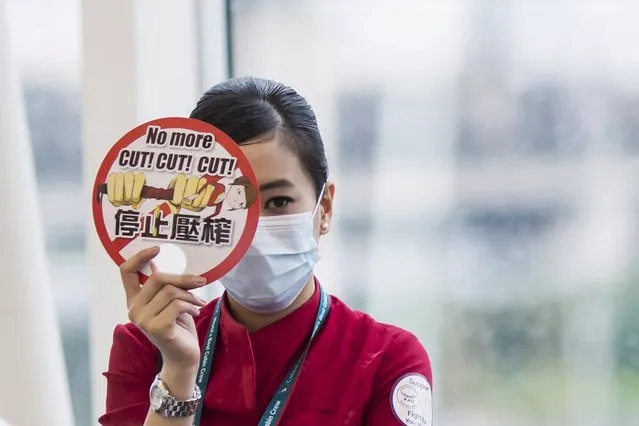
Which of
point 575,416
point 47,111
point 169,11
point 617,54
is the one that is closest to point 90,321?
point 47,111

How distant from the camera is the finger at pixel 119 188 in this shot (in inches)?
45.7

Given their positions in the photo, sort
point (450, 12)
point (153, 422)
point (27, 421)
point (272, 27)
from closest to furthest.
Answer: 1. point (153, 422)
2. point (27, 421)
3. point (450, 12)
4. point (272, 27)

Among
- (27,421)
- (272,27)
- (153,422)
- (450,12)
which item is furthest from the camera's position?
(272,27)

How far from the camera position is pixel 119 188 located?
1.16 meters

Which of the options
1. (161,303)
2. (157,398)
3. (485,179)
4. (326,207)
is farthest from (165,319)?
(485,179)

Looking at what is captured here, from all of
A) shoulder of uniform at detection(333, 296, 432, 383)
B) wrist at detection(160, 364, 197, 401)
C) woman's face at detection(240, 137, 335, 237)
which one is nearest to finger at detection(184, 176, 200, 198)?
woman's face at detection(240, 137, 335, 237)

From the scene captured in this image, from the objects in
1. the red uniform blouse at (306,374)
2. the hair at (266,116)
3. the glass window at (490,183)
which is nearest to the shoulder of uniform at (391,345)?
the red uniform blouse at (306,374)

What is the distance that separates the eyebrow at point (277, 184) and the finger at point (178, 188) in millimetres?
133

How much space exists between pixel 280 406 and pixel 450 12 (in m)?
1.17

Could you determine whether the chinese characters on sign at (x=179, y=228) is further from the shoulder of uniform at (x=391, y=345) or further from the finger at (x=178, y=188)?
the shoulder of uniform at (x=391, y=345)

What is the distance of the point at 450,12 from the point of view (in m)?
2.07

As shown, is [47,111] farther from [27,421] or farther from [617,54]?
[617,54]

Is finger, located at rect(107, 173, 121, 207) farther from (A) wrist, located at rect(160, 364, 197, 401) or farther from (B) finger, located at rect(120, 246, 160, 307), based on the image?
(A) wrist, located at rect(160, 364, 197, 401)

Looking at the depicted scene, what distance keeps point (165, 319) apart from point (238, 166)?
0.22m
